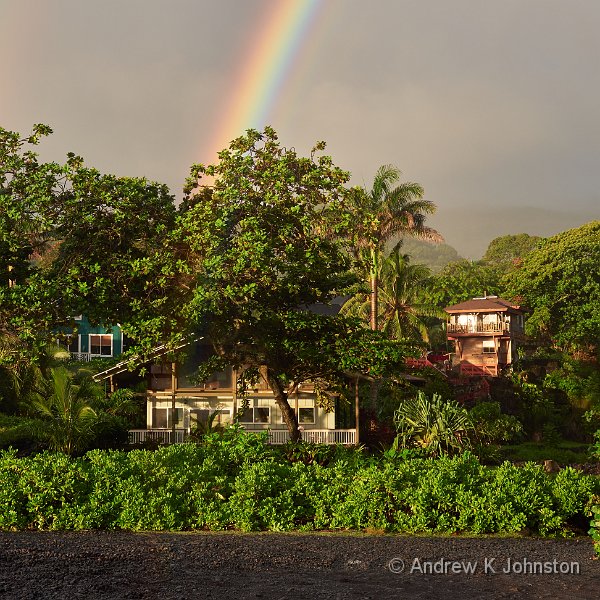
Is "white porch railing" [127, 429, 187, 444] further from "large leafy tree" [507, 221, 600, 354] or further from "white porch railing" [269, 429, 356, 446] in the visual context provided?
"large leafy tree" [507, 221, 600, 354]

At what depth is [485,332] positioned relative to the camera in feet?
224

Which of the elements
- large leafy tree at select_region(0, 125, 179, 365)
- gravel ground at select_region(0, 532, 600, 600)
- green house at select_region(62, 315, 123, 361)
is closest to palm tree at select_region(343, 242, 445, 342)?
green house at select_region(62, 315, 123, 361)

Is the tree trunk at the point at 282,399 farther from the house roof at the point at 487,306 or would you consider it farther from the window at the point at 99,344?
the house roof at the point at 487,306

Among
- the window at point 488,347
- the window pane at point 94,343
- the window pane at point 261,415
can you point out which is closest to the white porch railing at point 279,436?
the window pane at point 261,415

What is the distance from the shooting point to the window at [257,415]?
4397cm

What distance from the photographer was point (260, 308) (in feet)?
92.3

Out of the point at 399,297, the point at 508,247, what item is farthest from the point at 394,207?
the point at 508,247

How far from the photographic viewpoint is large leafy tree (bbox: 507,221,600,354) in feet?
226

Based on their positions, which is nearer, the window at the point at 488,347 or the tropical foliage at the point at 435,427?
the tropical foliage at the point at 435,427

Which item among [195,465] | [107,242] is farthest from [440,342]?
[195,465]

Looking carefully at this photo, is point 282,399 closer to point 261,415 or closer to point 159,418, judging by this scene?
point 261,415

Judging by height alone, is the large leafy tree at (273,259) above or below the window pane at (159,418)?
above

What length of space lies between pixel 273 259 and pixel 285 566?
1552 centimetres

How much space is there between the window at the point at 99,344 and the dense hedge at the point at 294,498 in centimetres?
4815
